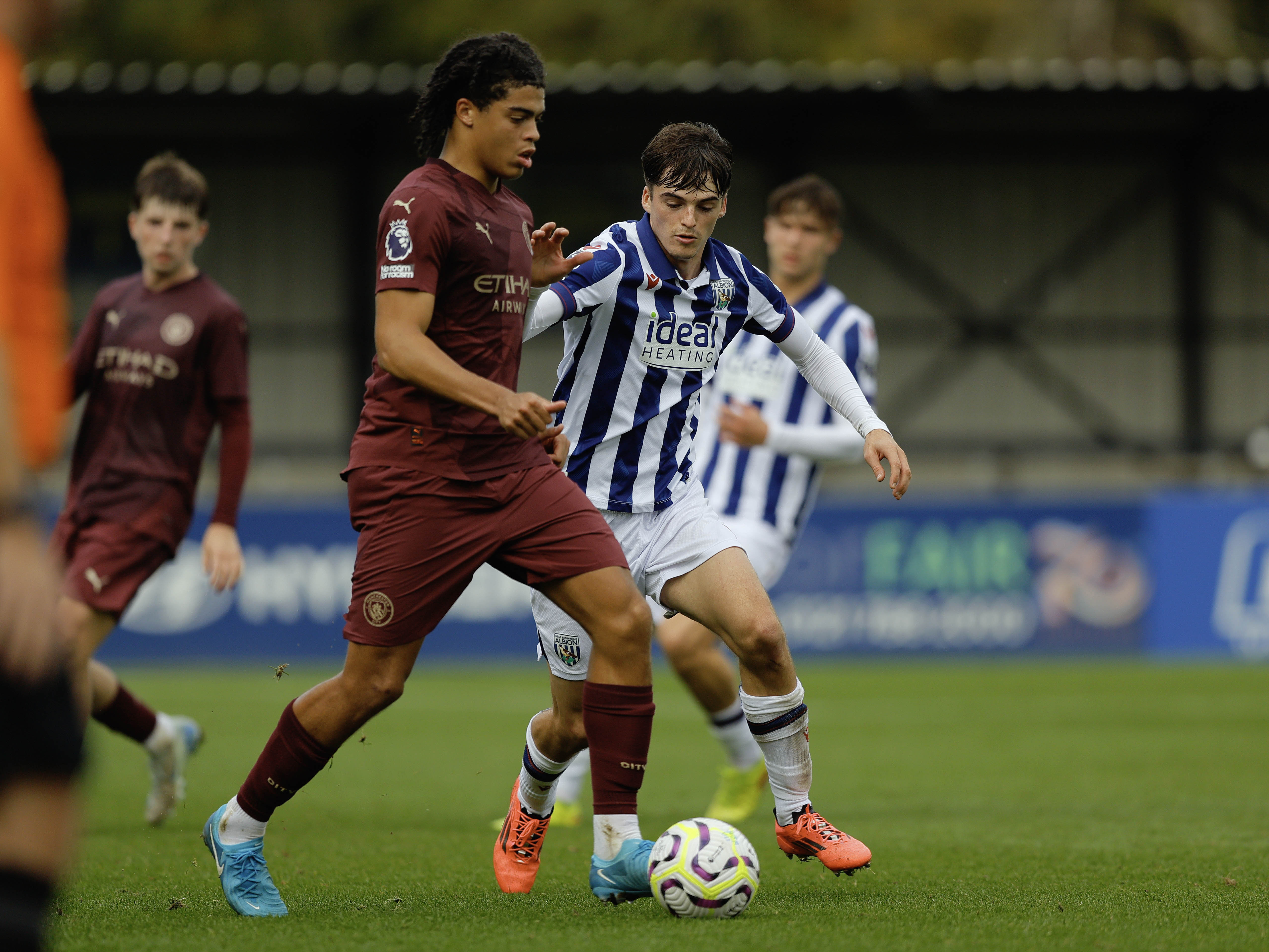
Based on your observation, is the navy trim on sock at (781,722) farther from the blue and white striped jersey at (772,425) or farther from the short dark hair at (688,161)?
the blue and white striped jersey at (772,425)

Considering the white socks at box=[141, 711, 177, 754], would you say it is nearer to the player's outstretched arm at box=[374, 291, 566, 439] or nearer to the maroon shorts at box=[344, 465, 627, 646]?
the maroon shorts at box=[344, 465, 627, 646]

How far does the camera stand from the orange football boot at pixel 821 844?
14.4 ft

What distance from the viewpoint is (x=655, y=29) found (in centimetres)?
2608

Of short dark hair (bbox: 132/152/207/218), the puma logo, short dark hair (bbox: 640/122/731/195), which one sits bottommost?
the puma logo

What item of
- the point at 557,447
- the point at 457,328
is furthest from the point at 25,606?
the point at 557,447

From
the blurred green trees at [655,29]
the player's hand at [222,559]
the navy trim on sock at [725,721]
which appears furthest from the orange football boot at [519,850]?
the blurred green trees at [655,29]

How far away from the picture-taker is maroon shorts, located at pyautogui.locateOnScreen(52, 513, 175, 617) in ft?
18.1

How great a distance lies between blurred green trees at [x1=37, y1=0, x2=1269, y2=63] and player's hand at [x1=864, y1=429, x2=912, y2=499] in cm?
2176

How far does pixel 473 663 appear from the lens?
1415cm

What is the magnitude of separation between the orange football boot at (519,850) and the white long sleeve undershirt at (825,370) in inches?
59.4

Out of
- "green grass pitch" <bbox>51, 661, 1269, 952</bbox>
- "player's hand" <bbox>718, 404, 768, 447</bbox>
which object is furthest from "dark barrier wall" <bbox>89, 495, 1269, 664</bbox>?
"player's hand" <bbox>718, 404, 768, 447</bbox>

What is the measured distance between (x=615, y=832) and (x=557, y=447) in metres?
1.06

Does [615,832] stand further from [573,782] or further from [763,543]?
[763,543]

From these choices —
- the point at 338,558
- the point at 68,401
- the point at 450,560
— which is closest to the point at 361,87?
the point at 338,558
